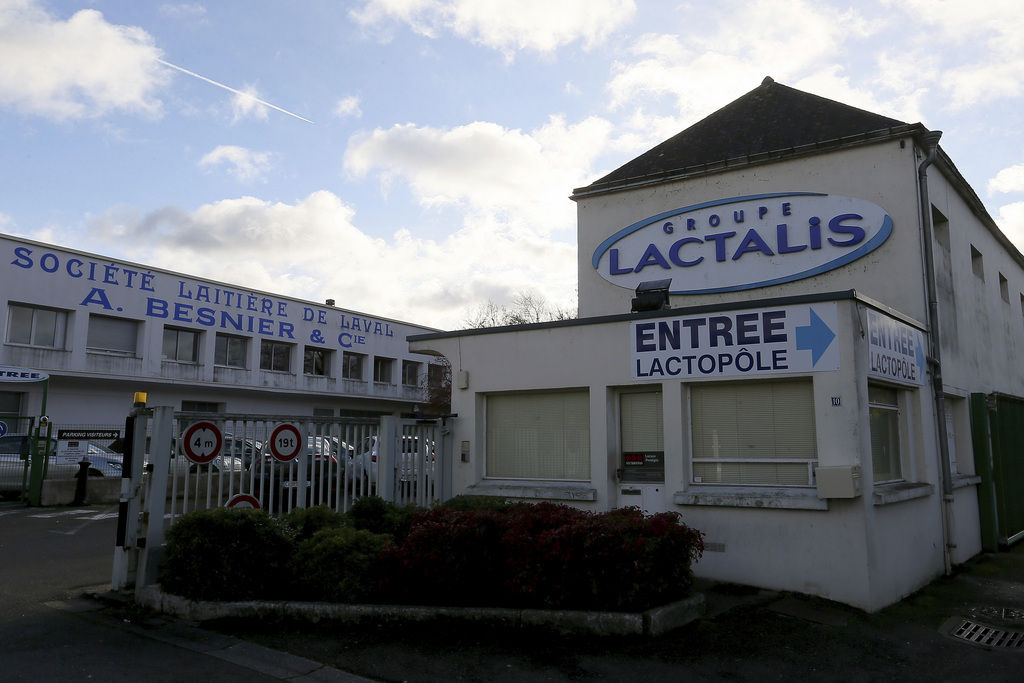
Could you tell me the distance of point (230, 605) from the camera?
7.18 m

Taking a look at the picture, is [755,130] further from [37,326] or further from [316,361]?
[316,361]

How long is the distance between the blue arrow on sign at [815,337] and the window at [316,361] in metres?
33.3

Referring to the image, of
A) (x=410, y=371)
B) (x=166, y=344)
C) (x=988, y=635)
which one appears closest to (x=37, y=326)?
(x=166, y=344)

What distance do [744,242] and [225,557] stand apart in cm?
868

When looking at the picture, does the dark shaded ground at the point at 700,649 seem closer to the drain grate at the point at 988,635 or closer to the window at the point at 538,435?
the drain grate at the point at 988,635

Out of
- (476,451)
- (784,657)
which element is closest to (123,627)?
(476,451)

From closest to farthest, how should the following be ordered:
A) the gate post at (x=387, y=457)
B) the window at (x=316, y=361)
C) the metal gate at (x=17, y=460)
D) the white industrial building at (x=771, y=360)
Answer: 1. the white industrial building at (x=771, y=360)
2. the gate post at (x=387, y=457)
3. the metal gate at (x=17, y=460)
4. the window at (x=316, y=361)

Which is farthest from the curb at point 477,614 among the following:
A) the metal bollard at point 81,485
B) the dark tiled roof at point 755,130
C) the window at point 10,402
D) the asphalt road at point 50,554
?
the window at point 10,402

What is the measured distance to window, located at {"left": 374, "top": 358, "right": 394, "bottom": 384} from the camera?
4450 cm

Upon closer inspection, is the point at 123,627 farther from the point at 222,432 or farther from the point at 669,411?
the point at 669,411

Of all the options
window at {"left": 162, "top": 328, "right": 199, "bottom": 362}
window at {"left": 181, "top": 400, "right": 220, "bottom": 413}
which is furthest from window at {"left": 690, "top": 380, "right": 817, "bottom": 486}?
window at {"left": 181, "top": 400, "right": 220, "bottom": 413}

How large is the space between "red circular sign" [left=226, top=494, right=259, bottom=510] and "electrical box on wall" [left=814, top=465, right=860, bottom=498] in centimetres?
605

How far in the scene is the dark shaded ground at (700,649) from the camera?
592 centimetres

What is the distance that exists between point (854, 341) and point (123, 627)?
25.9 ft
